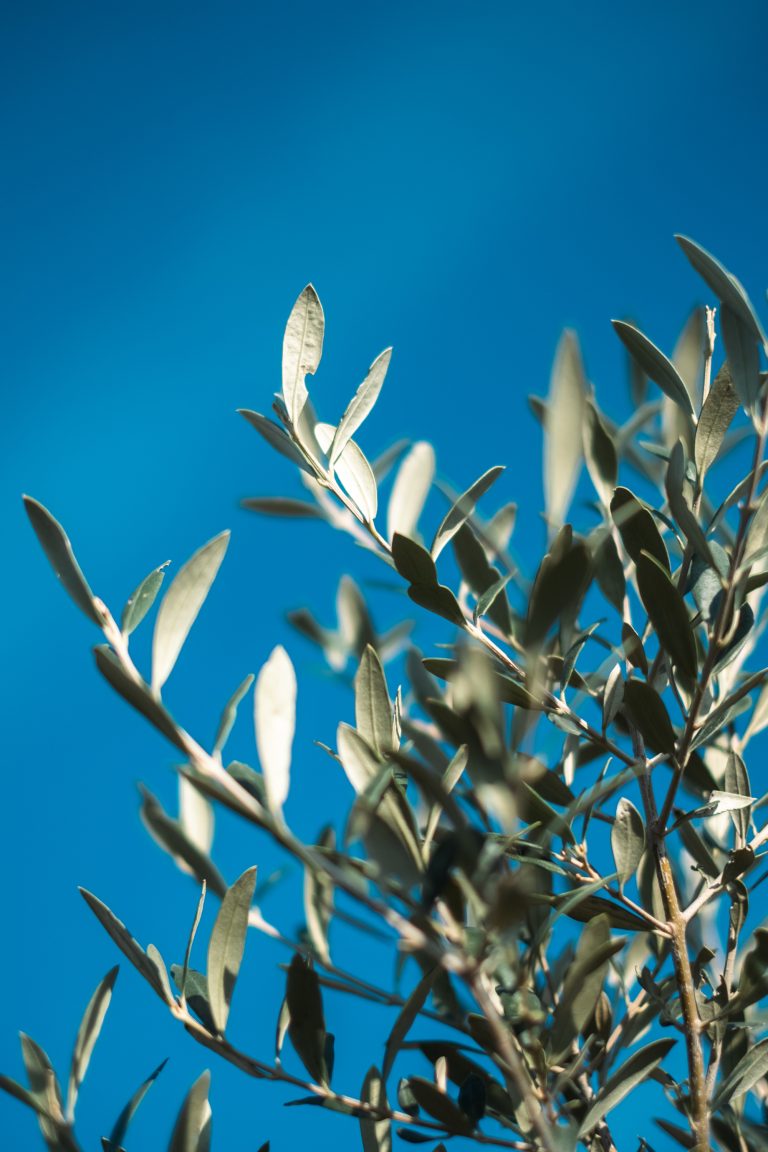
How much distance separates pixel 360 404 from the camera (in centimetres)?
81

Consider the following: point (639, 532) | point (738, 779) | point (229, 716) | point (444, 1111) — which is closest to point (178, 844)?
point (229, 716)

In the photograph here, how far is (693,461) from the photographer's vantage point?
742mm

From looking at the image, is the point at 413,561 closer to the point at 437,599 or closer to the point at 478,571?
the point at 437,599

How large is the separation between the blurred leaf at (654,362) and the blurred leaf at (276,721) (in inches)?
13.0

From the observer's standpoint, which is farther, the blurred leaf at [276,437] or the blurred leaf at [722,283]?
the blurred leaf at [276,437]

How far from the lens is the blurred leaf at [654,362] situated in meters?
0.69

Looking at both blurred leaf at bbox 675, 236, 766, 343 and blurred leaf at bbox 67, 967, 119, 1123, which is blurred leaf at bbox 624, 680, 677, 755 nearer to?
blurred leaf at bbox 675, 236, 766, 343

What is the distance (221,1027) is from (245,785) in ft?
0.48

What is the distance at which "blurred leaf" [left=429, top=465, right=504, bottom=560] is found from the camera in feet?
2.49

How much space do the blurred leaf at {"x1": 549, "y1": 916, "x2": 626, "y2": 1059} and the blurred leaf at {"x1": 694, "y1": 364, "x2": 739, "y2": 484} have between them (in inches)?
12.9

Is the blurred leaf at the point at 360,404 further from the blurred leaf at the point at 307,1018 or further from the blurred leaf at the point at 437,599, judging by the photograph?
the blurred leaf at the point at 307,1018

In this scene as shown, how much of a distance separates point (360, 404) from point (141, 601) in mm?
287

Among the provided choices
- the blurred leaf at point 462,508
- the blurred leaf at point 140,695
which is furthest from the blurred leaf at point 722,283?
the blurred leaf at point 140,695

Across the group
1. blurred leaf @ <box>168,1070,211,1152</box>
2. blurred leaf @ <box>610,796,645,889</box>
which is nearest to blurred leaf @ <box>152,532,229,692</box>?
blurred leaf @ <box>168,1070,211,1152</box>
